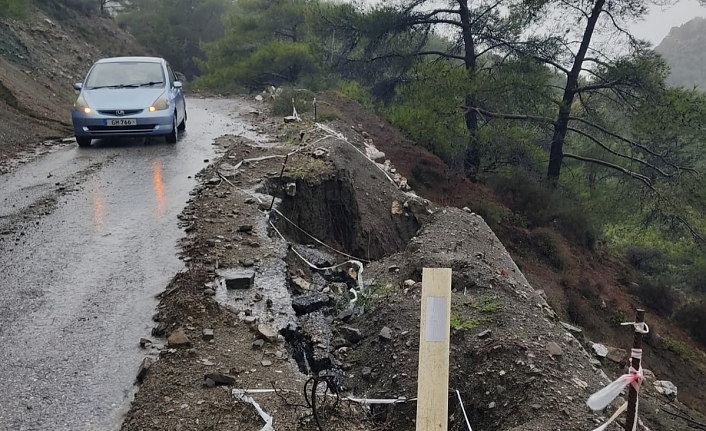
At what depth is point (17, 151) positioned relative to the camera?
10.6m

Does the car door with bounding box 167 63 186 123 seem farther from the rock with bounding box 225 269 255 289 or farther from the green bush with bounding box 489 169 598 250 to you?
the green bush with bounding box 489 169 598 250

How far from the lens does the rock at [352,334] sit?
509cm

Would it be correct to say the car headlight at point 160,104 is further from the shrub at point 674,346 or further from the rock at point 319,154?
the shrub at point 674,346

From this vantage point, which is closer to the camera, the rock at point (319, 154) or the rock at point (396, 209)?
the rock at point (319, 154)

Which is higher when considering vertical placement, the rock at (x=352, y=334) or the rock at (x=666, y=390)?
the rock at (x=352, y=334)

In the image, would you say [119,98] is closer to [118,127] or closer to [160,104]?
[118,127]

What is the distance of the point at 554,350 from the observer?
4.64 metres

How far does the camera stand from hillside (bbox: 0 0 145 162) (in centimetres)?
1275

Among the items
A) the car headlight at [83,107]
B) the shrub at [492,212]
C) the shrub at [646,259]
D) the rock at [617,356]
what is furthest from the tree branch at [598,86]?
the car headlight at [83,107]

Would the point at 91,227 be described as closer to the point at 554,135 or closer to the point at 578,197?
the point at 554,135

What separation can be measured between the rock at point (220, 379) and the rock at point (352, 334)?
1484 mm

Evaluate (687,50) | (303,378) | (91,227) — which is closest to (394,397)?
(303,378)

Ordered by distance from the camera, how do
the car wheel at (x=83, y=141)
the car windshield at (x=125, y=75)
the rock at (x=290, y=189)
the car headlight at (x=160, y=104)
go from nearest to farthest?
the rock at (x=290, y=189) → the car headlight at (x=160, y=104) → the car wheel at (x=83, y=141) → the car windshield at (x=125, y=75)

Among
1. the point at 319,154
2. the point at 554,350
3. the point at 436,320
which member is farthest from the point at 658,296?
the point at 436,320
